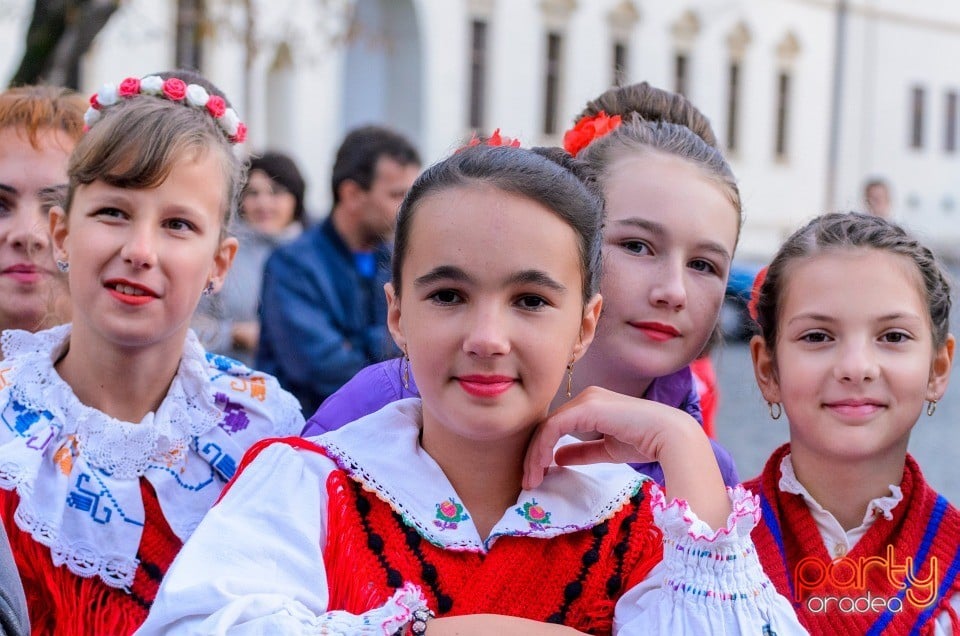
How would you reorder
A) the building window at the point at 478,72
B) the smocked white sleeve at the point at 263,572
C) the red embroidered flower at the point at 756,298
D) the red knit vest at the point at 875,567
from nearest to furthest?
1. the smocked white sleeve at the point at 263,572
2. the red knit vest at the point at 875,567
3. the red embroidered flower at the point at 756,298
4. the building window at the point at 478,72

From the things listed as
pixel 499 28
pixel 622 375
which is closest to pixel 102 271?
pixel 622 375

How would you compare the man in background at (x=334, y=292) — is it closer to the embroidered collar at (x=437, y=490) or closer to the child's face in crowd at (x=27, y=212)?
the child's face in crowd at (x=27, y=212)

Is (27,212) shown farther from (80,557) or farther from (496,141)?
(496,141)

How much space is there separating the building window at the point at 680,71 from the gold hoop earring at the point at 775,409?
24553 mm

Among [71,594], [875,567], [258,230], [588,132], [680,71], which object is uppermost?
[680,71]

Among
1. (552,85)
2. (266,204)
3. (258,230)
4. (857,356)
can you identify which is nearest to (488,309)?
(857,356)

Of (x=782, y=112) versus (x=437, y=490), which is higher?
(x=782, y=112)

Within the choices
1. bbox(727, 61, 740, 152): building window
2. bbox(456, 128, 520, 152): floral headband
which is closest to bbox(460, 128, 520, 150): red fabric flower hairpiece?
bbox(456, 128, 520, 152): floral headband

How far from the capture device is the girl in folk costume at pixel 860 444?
2371 mm

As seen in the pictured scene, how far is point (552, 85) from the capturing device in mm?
23953

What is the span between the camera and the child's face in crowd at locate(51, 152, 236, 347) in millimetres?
2516

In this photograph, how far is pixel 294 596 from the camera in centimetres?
201

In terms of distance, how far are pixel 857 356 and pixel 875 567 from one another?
41 cm

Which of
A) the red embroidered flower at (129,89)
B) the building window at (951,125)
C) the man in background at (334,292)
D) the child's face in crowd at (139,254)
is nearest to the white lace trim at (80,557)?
the child's face in crowd at (139,254)
